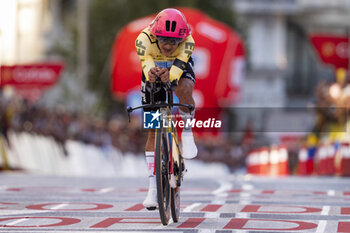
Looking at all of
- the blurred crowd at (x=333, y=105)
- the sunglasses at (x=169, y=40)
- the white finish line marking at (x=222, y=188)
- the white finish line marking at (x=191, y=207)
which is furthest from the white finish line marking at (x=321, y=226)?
the blurred crowd at (x=333, y=105)

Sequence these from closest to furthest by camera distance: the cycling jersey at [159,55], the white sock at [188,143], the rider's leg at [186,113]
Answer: the cycling jersey at [159,55]
the rider's leg at [186,113]
the white sock at [188,143]

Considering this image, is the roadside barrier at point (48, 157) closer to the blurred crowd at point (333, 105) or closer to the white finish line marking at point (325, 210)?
the blurred crowd at point (333, 105)

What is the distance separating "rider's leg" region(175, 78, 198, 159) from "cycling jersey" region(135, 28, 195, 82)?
0.74 feet

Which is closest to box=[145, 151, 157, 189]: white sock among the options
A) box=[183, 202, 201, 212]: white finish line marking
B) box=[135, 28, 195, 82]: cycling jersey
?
box=[135, 28, 195, 82]: cycling jersey

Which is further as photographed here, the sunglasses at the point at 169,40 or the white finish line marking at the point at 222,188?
the white finish line marking at the point at 222,188

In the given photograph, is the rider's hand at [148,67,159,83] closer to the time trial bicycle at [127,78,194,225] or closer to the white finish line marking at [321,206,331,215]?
Answer: the time trial bicycle at [127,78,194,225]

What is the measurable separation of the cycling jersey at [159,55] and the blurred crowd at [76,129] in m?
14.9

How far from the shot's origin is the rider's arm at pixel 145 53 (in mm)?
9648

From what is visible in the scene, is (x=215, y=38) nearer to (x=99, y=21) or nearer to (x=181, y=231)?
(x=99, y=21)

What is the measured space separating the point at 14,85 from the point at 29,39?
658 inches

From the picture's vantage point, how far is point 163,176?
9.53m

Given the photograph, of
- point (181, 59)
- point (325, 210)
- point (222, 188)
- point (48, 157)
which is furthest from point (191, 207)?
point (48, 157)

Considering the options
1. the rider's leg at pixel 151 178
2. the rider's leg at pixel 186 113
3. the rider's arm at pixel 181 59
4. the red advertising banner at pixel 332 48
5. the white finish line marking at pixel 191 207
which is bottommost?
the white finish line marking at pixel 191 207

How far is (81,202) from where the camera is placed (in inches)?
480
